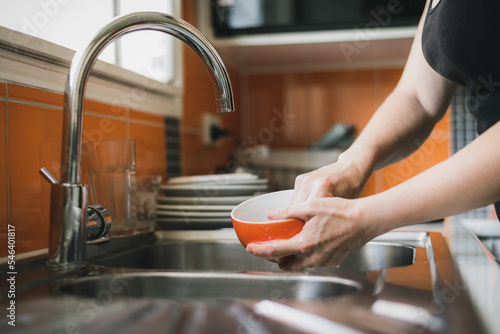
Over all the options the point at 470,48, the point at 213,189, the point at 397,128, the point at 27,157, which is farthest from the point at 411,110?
the point at 27,157

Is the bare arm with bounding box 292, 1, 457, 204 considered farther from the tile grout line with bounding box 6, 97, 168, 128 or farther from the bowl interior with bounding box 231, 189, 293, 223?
the tile grout line with bounding box 6, 97, 168, 128

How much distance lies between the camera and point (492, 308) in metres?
0.45

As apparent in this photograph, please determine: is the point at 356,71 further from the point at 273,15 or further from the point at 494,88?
the point at 494,88

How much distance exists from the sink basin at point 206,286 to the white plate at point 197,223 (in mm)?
373

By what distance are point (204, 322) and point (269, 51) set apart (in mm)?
1692

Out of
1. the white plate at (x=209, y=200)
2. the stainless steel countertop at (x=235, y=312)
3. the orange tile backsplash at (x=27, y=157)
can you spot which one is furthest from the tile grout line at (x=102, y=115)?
the stainless steel countertop at (x=235, y=312)

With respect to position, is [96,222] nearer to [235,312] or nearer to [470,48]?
[235,312]

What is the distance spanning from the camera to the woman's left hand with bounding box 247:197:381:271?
0.56 metres

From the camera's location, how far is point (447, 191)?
0.52m

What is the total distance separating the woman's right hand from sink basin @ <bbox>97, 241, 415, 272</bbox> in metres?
0.22

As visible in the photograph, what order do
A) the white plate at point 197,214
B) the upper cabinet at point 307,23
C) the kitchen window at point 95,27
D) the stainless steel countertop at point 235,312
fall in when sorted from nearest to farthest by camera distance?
the stainless steel countertop at point 235,312 → the kitchen window at point 95,27 → the white plate at point 197,214 → the upper cabinet at point 307,23

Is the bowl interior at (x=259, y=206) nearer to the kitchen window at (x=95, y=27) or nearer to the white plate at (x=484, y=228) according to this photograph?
the kitchen window at (x=95, y=27)

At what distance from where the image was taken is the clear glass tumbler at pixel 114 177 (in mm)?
899

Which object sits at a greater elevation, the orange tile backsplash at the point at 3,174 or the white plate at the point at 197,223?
the orange tile backsplash at the point at 3,174
